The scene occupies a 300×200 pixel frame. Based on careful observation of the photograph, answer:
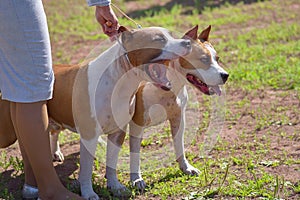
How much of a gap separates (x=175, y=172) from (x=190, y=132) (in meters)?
0.93

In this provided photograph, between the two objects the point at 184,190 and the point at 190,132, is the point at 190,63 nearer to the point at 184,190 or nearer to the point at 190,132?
the point at 184,190

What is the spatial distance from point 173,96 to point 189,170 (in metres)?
0.55

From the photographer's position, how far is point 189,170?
14.3 ft

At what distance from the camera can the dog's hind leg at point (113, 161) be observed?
4141 mm

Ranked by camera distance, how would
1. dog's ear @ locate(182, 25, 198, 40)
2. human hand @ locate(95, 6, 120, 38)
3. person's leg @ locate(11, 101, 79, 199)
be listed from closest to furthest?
person's leg @ locate(11, 101, 79, 199) < human hand @ locate(95, 6, 120, 38) < dog's ear @ locate(182, 25, 198, 40)

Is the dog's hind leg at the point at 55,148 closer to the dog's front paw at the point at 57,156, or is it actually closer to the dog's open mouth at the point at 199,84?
the dog's front paw at the point at 57,156

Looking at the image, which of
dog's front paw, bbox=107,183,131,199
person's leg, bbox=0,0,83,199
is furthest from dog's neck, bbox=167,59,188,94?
person's leg, bbox=0,0,83,199

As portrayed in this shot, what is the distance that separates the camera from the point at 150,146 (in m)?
5.08

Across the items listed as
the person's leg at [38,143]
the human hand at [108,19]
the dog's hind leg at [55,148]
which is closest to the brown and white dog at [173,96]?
the human hand at [108,19]

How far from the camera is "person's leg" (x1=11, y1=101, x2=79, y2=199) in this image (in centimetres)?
355

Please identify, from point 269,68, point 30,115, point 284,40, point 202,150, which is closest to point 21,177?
point 30,115

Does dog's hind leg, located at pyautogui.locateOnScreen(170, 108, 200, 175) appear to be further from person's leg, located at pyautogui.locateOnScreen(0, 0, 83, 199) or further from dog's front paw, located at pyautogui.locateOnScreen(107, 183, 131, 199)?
person's leg, located at pyautogui.locateOnScreen(0, 0, 83, 199)

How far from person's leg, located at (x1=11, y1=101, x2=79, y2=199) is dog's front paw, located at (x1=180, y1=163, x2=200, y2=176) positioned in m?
0.95

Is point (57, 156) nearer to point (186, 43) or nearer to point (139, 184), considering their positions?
point (139, 184)
